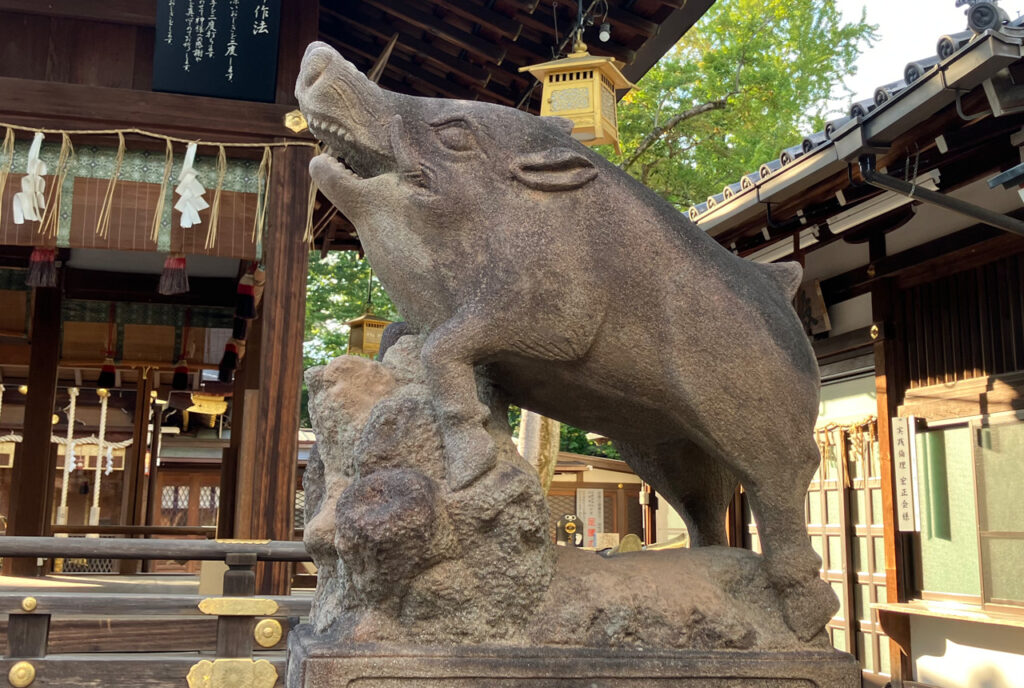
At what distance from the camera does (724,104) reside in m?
15.9

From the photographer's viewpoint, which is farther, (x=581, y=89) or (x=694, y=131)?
(x=694, y=131)

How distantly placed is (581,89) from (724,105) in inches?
435

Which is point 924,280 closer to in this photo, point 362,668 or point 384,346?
point 384,346

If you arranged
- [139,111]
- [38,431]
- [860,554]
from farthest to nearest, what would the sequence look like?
[38,431] < [860,554] < [139,111]

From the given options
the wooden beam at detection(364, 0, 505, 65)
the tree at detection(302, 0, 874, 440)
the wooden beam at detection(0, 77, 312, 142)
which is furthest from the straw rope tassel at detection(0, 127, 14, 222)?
the tree at detection(302, 0, 874, 440)

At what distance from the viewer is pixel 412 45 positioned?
6.40 m

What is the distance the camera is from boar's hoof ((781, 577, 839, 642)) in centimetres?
240

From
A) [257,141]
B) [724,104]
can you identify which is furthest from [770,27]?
[257,141]

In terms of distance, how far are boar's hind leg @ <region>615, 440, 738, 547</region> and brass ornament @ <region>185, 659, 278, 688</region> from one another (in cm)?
214

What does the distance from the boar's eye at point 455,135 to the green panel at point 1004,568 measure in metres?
4.69

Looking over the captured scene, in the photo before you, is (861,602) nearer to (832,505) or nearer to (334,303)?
(832,505)

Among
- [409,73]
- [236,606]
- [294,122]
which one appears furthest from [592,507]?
[236,606]

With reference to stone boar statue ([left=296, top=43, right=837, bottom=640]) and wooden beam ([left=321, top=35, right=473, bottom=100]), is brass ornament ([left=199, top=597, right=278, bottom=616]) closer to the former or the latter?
stone boar statue ([left=296, top=43, right=837, bottom=640])

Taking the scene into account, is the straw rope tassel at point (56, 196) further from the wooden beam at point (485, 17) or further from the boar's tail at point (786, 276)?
the boar's tail at point (786, 276)
